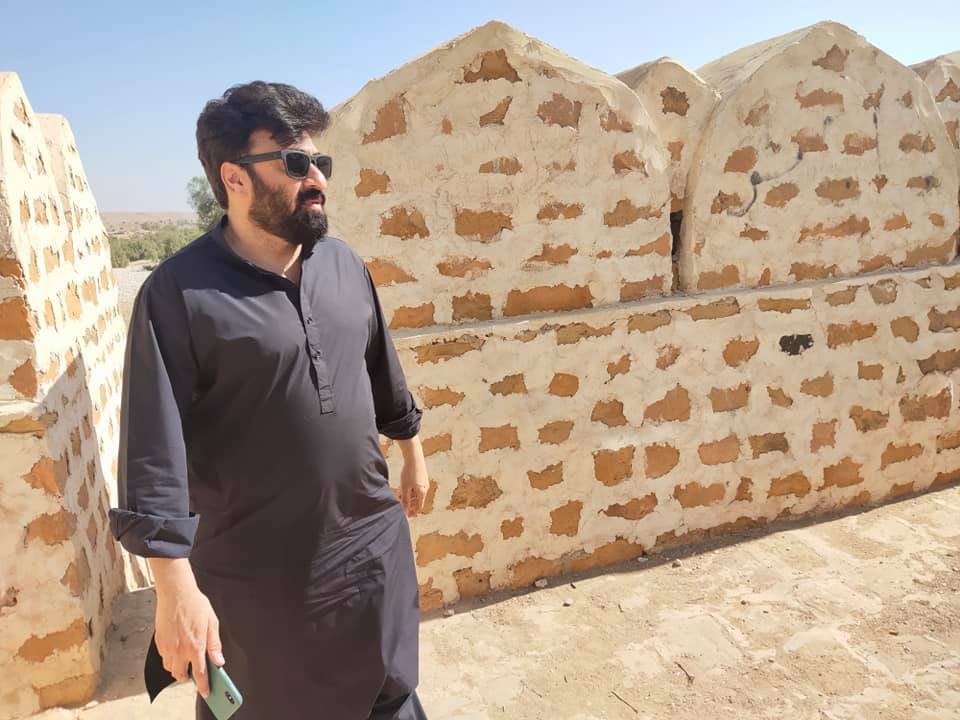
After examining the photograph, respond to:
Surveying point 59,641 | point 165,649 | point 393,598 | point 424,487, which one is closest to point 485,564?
point 424,487

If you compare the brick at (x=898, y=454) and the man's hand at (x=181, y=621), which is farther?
the brick at (x=898, y=454)

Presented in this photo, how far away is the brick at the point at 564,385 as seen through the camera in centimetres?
294

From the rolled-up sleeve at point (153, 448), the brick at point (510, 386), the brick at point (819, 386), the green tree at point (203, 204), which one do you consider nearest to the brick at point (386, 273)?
the brick at point (510, 386)

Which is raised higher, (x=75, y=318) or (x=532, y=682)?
(x=75, y=318)

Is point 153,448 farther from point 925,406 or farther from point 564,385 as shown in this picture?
point 925,406

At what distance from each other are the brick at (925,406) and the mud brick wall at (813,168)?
70cm

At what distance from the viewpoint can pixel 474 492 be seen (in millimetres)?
2889

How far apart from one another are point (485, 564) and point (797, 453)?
1618 millimetres

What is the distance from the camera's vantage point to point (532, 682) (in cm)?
247

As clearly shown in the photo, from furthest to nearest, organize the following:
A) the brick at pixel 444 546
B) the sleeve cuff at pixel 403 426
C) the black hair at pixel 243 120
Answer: the brick at pixel 444 546
the sleeve cuff at pixel 403 426
the black hair at pixel 243 120

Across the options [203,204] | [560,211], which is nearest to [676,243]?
[560,211]

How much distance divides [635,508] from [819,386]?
1.10 metres

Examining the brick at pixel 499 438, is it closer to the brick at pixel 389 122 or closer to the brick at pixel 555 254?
the brick at pixel 555 254

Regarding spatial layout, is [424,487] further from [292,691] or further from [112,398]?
[112,398]
